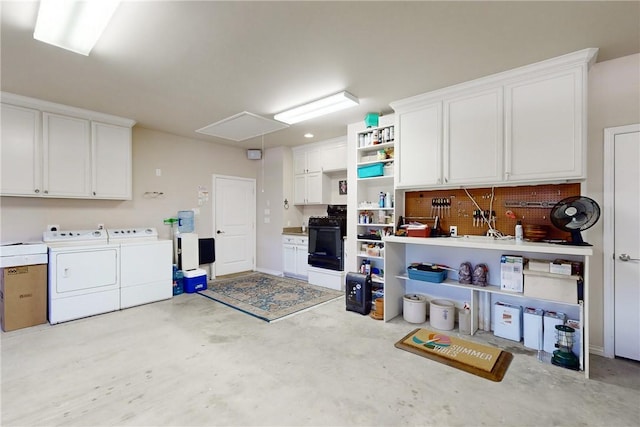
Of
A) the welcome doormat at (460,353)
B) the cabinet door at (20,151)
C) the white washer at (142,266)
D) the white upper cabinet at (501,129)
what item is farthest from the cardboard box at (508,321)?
the cabinet door at (20,151)

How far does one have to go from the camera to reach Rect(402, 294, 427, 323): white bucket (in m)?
3.45

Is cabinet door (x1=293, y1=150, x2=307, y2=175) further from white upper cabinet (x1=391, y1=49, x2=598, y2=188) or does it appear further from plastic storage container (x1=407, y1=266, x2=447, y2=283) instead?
plastic storage container (x1=407, y1=266, x2=447, y2=283)

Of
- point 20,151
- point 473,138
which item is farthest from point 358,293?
point 20,151

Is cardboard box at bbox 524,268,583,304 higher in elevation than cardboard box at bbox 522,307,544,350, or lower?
higher

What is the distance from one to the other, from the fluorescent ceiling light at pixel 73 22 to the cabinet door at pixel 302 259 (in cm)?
407

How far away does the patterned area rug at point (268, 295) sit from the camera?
3848 millimetres

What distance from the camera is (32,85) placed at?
3.16m

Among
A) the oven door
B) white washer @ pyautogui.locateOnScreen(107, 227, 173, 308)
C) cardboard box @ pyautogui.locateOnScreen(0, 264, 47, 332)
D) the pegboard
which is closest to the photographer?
the pegboard

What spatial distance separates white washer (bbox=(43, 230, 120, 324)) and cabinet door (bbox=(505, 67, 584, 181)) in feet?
16.1

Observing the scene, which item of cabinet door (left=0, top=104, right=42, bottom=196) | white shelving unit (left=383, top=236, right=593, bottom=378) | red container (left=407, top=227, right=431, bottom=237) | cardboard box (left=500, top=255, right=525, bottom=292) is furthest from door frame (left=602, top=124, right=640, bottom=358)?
cabinet door (left=0, top=104, right=42, bottom=196)

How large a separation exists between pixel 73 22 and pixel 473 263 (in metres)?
4.32

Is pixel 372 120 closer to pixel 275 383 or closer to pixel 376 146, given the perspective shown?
pixel 376 146

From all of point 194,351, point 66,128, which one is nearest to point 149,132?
point 66,128

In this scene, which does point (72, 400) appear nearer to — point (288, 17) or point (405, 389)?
point (405, 389)
